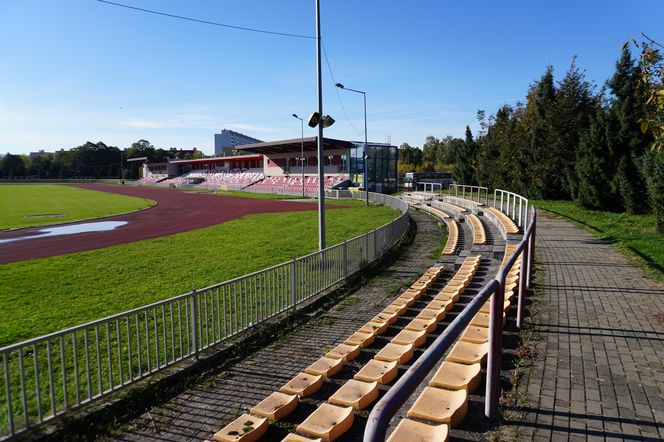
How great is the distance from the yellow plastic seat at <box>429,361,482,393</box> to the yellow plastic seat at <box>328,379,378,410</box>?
659mm

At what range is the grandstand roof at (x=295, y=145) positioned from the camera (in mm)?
53394

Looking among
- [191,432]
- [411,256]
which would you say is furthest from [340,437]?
[411,256]

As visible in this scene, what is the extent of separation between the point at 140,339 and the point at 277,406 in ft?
10.4

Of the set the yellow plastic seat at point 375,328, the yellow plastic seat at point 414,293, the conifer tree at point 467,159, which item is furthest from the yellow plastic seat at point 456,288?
the conifer tree at point 467,159

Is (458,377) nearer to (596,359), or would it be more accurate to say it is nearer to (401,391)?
(596,359)

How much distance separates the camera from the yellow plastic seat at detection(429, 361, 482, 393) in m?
4.28

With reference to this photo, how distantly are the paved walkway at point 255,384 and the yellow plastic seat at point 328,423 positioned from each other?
19cm

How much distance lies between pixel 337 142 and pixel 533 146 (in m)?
26.9

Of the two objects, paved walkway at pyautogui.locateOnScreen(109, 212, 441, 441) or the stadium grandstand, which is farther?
the stadium grandstand

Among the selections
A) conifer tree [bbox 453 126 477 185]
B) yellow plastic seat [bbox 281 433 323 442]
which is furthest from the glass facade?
yellow plastic seat [bbox 281 433 323 442]

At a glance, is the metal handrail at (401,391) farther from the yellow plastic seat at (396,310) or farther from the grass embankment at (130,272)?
the grass embankment at (130,272)

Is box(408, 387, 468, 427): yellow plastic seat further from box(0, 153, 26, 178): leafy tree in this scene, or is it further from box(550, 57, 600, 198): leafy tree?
box(0, 153, 26, 178): leafy tree

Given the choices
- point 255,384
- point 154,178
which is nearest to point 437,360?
point 255,384

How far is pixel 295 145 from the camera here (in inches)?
2381
